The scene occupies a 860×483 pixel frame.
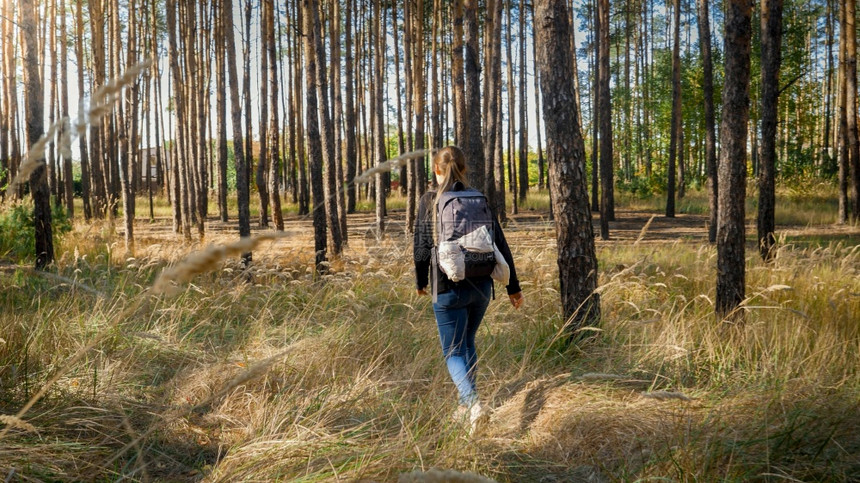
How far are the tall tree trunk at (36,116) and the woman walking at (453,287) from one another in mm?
5184

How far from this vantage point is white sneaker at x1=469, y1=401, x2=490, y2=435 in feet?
9.32

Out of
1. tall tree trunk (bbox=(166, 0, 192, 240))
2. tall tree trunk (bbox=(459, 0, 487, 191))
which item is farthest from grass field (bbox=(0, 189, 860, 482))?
tall tree trunk (bbox=(166, 0, 192, 240))

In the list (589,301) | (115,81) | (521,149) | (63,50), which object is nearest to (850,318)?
(589,301)

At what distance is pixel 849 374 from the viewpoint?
394 cm

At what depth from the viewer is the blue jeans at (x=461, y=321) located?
3514 mm

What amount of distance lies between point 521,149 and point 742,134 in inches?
741

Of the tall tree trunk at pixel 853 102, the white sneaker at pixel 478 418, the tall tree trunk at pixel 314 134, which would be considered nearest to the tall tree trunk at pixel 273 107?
the tall tree trunk at pixel 314 134

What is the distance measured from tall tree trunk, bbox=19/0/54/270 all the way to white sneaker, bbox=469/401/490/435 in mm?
5832

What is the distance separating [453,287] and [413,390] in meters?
0.81

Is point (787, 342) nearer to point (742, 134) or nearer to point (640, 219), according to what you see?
point (742, 134)

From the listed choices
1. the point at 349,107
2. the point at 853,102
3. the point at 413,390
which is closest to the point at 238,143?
the point at 413,390

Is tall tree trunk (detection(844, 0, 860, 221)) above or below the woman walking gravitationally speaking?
above

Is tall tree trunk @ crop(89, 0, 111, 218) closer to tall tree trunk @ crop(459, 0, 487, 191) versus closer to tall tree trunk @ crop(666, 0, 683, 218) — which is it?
tall tree trunk @ crop(459, 0, 487, 191)

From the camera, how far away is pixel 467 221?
3553mm
